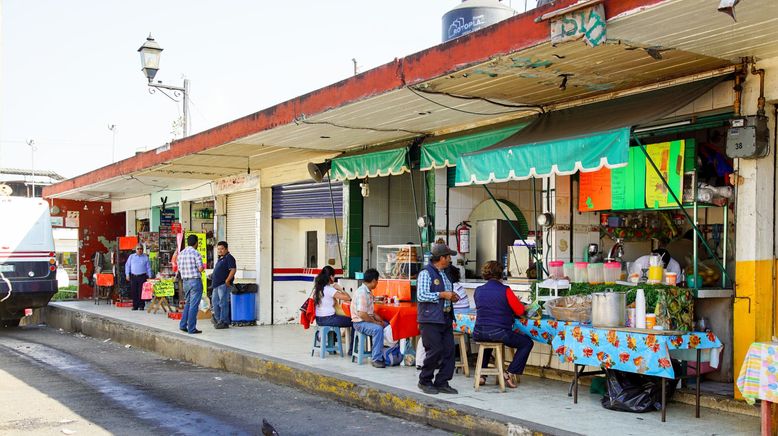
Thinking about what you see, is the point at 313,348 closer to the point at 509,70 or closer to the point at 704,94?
the point at 509,70

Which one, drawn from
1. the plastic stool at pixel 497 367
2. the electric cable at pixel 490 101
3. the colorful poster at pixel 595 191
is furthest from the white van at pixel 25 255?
the colorful poster at pixel 595 191

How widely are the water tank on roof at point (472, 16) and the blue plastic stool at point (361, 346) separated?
15.1ft

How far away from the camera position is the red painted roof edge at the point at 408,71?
6645mm

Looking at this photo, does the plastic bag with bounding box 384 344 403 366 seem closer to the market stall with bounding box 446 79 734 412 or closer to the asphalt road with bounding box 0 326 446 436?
the asphalt road with bounding box 0 326 446 436

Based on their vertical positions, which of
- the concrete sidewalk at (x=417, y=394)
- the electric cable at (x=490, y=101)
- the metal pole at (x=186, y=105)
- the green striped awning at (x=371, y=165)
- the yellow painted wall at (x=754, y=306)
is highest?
the metal pole at (x=186, y=105)

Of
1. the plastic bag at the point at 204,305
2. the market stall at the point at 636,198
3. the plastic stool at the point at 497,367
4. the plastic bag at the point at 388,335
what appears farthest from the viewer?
the plastic bag at the point at 204,305

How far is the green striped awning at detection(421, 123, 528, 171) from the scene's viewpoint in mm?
9749

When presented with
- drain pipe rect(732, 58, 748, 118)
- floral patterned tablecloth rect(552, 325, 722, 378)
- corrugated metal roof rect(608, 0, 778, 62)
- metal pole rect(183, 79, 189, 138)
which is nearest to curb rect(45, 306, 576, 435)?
floral patterned tablecloth rect(552, 325, 722, 378)

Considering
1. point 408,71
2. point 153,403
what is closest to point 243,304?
point 153,403

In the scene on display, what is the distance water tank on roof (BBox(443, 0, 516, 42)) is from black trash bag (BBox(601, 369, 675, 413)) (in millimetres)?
6161

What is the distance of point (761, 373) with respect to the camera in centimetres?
616

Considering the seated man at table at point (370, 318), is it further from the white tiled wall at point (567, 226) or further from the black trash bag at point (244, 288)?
the black trash bag at point (244, 288)

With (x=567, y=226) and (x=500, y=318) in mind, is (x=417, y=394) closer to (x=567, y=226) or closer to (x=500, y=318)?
(x=500, y=318)

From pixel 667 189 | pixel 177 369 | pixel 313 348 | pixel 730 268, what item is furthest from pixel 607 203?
pixel 177 369
